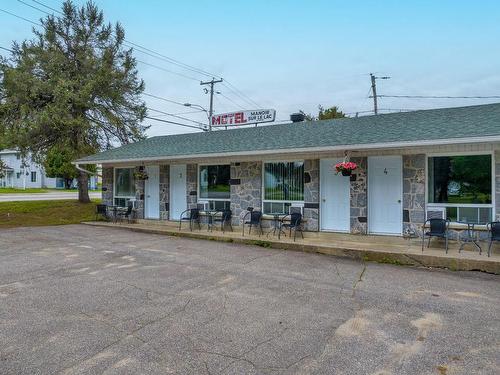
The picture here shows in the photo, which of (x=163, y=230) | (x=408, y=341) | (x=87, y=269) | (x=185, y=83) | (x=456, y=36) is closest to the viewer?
(x=408, y=341)

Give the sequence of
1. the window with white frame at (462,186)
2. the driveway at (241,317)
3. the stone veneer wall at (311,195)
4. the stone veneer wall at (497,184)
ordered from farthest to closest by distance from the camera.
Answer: the stone veneer wall at (311,195), the window with white frame at (462,186), the stone veneer wall at (497,184), the driveway at (241,317)

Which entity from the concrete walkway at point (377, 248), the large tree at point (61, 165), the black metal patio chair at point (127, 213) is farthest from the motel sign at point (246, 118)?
the concrete walkway at point (377, 248)

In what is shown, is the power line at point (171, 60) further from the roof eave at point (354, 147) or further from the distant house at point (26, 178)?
the distant house at point (26, 178)

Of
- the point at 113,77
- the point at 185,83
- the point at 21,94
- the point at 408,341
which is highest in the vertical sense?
the point at 185,83

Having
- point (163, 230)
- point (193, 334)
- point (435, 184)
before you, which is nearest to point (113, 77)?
point (163, 230)

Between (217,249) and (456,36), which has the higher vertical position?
(456,36)

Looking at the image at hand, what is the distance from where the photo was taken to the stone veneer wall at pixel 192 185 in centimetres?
1246

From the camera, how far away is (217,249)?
29.7 ft

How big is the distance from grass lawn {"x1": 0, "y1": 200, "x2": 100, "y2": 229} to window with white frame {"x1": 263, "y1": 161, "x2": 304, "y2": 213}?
8519mm

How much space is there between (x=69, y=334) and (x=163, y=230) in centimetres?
797

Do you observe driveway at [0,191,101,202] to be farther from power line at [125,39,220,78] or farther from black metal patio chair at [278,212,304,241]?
black metal patio chair at [278,212,304,241]

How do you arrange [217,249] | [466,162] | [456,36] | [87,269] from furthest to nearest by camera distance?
1. [456,36]
2. [217,249]
3. [466,162]
4. [87,269]

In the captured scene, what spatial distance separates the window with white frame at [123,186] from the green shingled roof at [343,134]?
0.71 meters

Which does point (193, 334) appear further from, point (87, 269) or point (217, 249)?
point (217, 249)
